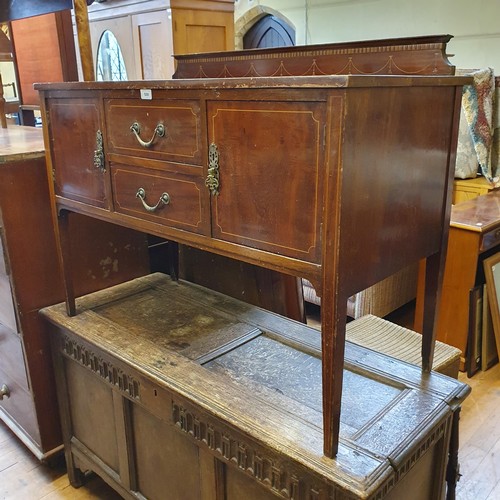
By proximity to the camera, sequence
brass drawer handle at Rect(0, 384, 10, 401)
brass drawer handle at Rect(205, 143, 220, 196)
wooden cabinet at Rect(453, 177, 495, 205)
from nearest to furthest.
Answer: brass drawer handle at Rect(205, 143, 220, 196), brass drawer handle at Rect(0, 384, 10, 401), wooden cabinet at Rect(453, 177, 495, 205)

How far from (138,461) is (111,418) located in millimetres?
158

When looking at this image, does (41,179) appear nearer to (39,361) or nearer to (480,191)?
(39,361)

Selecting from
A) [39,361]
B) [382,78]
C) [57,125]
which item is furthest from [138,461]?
[382,78]

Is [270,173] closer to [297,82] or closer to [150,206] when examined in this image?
[297,82]

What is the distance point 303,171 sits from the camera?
0.92 m

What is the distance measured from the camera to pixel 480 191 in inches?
125

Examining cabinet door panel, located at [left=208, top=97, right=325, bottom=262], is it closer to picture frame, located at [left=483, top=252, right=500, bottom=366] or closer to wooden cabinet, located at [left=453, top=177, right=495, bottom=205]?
picture frame, located at [left=483, top=252, right=500, bottom=366]

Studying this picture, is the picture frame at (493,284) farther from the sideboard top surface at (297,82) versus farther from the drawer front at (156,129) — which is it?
the drawer front at (156,129)

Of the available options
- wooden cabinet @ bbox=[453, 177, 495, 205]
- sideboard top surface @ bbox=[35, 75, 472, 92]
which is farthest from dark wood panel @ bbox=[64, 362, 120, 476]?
wooden cabinet @ bbox=[453, 177, 495, 205]

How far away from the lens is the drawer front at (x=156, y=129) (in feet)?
3.63

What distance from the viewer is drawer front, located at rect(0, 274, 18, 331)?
1764 millimetres

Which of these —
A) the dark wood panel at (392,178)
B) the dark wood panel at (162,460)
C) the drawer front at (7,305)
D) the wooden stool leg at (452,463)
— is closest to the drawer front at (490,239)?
the wooden stool leg at (452,463)

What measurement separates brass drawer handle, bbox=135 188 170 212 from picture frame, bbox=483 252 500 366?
1936mm

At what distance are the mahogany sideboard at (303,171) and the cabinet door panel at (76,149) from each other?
0.05 metres
